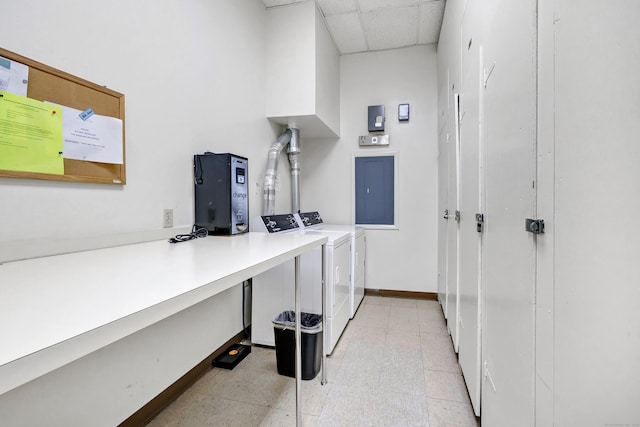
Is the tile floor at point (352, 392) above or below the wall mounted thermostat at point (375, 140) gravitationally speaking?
below

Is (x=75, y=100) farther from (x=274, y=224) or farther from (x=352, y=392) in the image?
(x=352, y=392)

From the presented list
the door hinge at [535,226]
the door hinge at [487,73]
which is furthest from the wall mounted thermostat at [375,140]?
the door hinge at [535,226]

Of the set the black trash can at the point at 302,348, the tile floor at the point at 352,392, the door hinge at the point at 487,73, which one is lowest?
the tile floor at the point at 352,392

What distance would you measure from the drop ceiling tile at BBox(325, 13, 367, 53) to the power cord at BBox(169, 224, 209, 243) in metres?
2.49

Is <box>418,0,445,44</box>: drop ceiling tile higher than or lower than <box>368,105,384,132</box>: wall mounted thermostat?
higher

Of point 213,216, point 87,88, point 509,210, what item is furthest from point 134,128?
point 509,210

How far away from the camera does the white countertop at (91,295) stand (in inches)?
16.0

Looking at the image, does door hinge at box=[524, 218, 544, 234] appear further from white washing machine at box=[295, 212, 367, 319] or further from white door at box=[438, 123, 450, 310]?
white washing machine at box=[295, 212, 367, 319]

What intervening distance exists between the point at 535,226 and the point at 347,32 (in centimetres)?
319

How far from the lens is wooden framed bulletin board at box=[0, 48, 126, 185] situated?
1.09 meters

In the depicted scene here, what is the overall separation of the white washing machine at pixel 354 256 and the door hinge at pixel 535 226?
206cm

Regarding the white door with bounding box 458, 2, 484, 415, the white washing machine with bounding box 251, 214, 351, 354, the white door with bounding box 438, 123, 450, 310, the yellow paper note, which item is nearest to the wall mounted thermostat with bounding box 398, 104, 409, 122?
the white door with bounding box 438, 123, 450, 310

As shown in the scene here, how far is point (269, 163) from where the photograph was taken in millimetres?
2826

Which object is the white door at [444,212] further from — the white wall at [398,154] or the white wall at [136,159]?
the white wall at [136,159]
